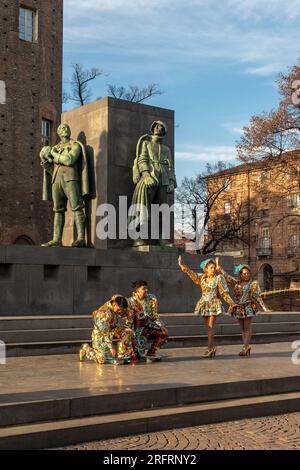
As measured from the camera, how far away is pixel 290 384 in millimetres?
8461

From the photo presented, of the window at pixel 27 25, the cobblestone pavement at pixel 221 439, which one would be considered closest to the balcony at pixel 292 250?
the window at pixel 27 25

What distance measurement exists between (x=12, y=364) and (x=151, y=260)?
6.48m

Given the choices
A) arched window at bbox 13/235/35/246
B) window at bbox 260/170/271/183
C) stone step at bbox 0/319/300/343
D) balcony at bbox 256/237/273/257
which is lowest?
stone step at bbox 0/319/300/343

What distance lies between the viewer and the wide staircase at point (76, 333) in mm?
10984

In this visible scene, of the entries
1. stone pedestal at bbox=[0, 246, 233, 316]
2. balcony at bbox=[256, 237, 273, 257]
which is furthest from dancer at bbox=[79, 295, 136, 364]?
balcony at bbox=[256, 237, 273, 257]

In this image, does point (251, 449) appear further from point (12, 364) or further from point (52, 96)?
point (52, 96)

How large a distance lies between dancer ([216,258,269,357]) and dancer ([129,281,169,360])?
5.23 feet

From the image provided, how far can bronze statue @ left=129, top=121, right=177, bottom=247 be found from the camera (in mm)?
16000

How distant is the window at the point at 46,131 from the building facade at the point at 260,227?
13659mm

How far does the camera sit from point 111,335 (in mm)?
9727

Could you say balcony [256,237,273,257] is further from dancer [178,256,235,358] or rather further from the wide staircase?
dancer [178,256,235,358]

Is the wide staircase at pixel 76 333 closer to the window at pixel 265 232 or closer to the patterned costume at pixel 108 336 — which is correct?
the patterned costume at pixel 108 336
